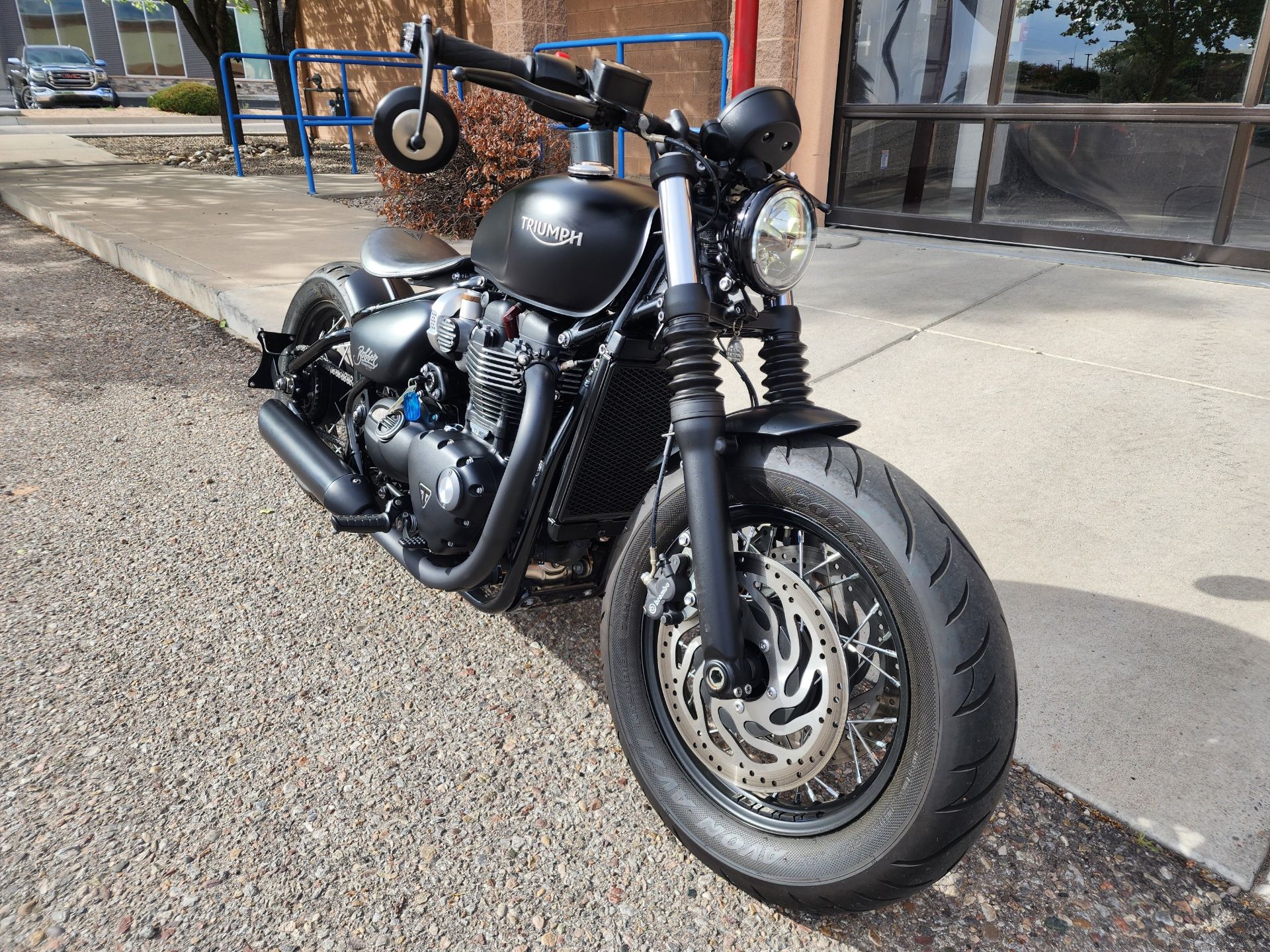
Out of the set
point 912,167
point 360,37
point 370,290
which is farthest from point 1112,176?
point 360,37

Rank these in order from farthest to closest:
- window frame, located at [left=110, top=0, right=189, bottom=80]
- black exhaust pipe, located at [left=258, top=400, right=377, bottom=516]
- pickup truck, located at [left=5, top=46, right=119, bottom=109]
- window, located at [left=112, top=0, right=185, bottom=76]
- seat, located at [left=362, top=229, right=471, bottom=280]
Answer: window, located at [left=112, top=0, right=185, bottom=76]
window frame, located at [left=110, top=0, right=189, bottom=80]
pickup truck, located at [left=5, top=46, right=119, bottom=109]
black exhaust pipe, located at [left=258, top=400, right=377, bottom=516]
seat, located at [left=362, top=229, right=471, bottom=280]

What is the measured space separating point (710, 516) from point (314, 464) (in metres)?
1.78

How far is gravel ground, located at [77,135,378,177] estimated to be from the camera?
13.0 metres

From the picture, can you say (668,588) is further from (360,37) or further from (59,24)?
(59,24)

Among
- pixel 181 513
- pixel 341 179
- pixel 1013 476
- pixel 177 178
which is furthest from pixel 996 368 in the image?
pixel 177 178

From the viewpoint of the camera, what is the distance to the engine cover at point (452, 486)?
7.38 ft

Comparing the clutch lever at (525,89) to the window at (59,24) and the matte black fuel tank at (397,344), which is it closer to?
the matte black fuel tank at (397,344)

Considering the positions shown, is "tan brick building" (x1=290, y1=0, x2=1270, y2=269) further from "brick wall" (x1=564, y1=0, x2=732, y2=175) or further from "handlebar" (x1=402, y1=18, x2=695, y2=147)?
"handlebar" (x1=402, y1=18, x2=695, y2=147)

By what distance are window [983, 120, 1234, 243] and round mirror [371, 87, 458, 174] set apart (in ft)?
20.1

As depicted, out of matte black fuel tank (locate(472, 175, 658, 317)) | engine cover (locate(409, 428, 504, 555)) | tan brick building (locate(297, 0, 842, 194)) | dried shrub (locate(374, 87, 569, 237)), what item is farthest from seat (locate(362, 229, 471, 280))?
tan brick building (locate(297, 0, 842, 194))

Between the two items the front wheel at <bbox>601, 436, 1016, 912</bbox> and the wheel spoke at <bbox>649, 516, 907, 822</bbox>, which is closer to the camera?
the front wheel at <bbox>601, 436, 1016, 912</bbox>

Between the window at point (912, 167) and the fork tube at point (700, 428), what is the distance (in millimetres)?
6348

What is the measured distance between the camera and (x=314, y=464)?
118 inches

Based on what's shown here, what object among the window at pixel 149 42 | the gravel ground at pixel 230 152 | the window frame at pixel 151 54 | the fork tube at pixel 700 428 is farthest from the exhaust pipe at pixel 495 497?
the window at pixel 149 42
